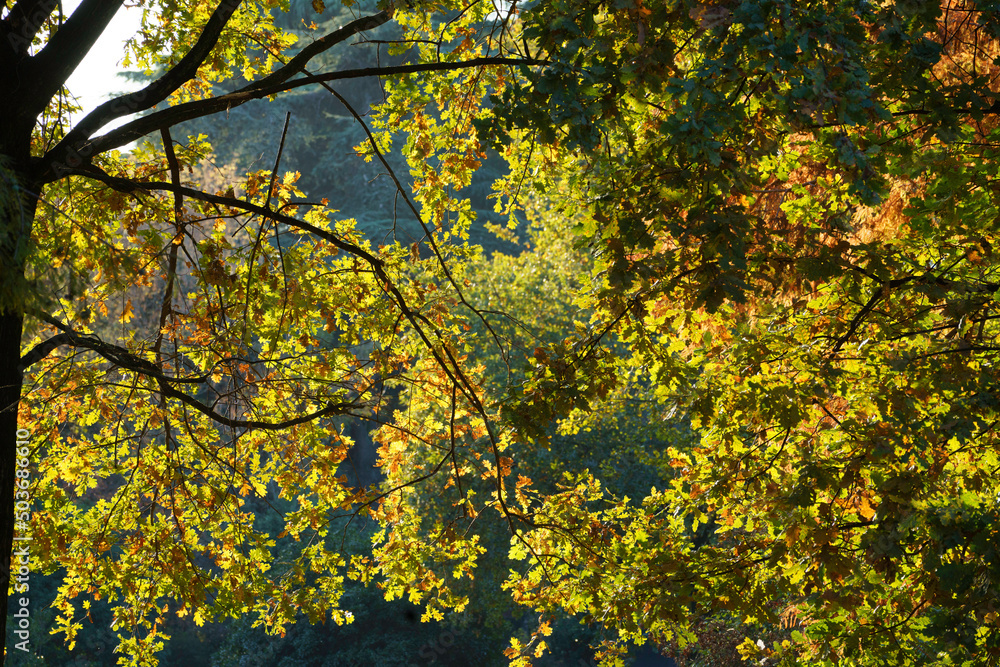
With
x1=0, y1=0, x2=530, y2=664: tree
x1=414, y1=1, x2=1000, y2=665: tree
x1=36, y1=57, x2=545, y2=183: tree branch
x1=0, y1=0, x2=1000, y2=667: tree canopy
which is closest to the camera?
x1=414, y1=1, x2=1000, y2=665: tree

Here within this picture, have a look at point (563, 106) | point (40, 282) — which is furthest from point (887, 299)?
point (40, 282)

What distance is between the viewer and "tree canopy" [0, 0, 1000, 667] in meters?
3.13

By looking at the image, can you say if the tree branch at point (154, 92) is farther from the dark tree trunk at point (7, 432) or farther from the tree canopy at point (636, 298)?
the dark tree trunk at point (7, 432)

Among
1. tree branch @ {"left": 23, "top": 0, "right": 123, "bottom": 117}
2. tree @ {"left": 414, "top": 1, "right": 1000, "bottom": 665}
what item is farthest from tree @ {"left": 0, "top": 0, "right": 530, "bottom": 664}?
tree @ {"left": 414, "top": 1, "right": 1000, "bottom": 665}

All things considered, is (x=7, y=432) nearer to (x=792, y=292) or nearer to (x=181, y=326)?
(x=181, y=326)

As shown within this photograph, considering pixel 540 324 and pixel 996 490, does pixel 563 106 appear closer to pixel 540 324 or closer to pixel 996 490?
pixel 996 490

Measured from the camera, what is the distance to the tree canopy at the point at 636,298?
313 cm

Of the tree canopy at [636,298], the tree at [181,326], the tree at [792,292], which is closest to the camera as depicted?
the tree at [792,292]

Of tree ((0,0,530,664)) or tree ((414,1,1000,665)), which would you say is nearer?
tree ((414,1,1000,665))

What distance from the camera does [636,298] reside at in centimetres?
370

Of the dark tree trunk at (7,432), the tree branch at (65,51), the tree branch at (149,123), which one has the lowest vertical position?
the dark tree trunk at (7,432)

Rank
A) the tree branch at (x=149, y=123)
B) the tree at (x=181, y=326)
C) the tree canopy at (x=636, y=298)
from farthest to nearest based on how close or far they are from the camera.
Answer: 1. the tree at (x=181, y=326)
2. the tree branch at (x=149, y=123)
3. the tree canopy at (x=636, y=298)

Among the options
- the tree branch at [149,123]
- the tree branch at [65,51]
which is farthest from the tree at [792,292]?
the tree branch at [65,51]

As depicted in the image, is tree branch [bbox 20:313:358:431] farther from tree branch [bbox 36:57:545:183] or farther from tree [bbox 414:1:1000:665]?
tree [bbox 414:1:1000:665]
